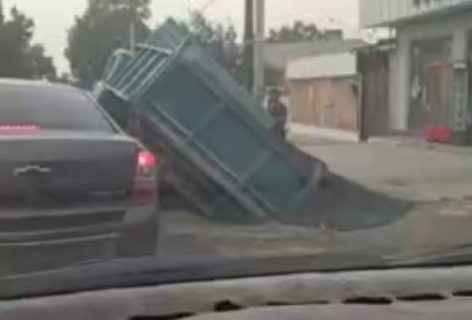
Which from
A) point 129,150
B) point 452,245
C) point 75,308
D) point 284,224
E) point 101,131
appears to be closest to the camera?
point 75,308

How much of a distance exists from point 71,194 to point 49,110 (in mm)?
1049

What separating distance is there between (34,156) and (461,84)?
2204 cm

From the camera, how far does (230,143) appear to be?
9.56 m

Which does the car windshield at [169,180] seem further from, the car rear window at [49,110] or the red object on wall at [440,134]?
the red object on wall at [440,134]

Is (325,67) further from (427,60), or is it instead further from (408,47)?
(427,60)

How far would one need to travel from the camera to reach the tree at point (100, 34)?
28.4 feet

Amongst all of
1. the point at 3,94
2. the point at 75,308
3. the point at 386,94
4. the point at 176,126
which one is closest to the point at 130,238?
the point at 3,94

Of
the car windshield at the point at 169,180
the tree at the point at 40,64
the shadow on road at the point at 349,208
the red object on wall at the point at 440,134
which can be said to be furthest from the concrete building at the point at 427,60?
the tree at the point at 40,64

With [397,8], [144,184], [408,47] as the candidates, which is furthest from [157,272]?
[408,47]

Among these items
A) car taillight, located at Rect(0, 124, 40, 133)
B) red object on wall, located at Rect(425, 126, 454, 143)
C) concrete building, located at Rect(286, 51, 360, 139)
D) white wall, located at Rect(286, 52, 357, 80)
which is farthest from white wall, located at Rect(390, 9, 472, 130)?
car taillight, located at Rect(0, 124, 40, 133)

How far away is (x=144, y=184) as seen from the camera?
655 cm

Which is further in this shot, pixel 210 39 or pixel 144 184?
pixel 210 39

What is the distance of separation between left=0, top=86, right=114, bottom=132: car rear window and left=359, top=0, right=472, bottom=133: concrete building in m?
19.6

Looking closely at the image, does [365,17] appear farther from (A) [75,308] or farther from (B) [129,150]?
(A) [75,308]
